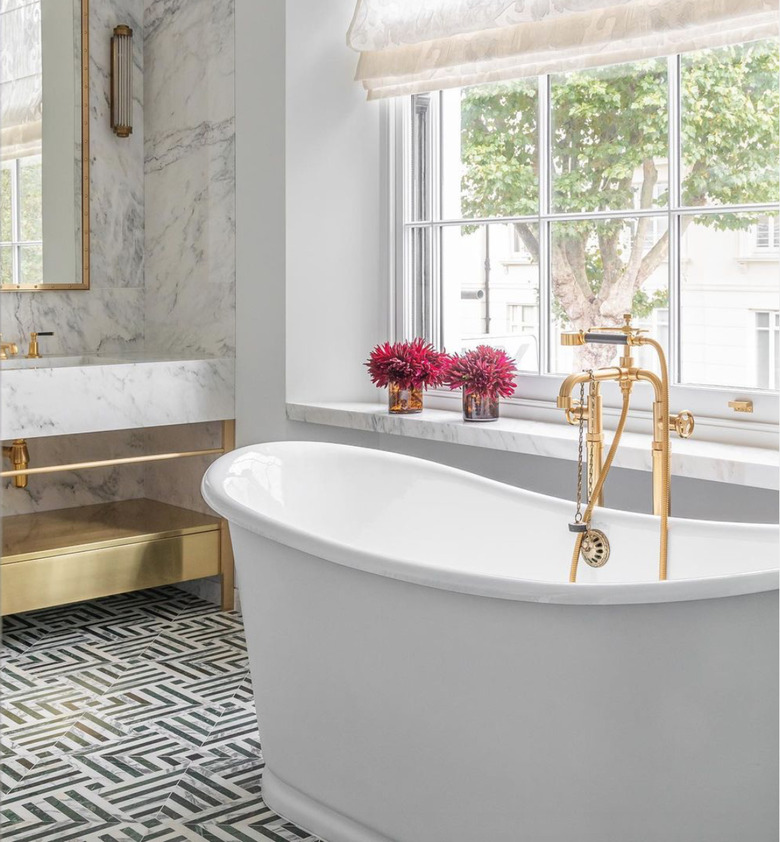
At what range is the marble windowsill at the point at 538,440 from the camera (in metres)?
2.21

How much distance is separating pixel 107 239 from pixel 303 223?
89 centimetres

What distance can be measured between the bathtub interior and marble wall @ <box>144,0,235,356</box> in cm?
103

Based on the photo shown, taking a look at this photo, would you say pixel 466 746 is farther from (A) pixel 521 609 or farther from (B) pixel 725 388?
(B) pixel 725 388

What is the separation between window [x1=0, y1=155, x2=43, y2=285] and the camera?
3.42m

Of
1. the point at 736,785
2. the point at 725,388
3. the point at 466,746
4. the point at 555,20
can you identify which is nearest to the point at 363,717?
the point at 466,746

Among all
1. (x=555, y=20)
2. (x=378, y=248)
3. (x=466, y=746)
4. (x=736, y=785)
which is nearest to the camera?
(x=736, y=785)

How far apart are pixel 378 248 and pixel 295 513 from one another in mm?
1234

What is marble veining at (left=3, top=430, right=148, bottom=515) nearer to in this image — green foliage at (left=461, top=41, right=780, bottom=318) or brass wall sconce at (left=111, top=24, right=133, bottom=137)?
brass wall sconce at (left=111, top=24, right=133, bottom=137)

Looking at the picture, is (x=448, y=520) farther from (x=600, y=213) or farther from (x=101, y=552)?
(x=101, y=552)

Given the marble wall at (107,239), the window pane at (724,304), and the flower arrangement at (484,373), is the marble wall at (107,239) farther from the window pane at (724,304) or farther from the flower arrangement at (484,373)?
the window pane at (724,304)

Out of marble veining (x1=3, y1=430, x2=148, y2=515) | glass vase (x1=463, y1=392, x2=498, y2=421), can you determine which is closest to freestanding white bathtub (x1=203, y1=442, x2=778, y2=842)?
glass vase (x1=463, y1=392, x2=498, y2=421)

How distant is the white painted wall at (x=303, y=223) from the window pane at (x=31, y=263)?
72cm

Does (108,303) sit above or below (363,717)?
above

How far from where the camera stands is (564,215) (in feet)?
9.39
